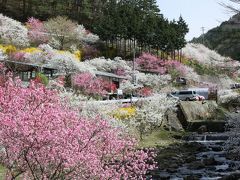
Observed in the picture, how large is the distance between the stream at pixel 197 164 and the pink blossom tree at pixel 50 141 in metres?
12.7

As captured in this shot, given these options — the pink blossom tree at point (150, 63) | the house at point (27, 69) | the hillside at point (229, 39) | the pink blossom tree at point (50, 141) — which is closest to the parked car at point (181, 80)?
the pink blossom tree at point (150, 63)

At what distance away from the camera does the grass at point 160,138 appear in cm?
3641

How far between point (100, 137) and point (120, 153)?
1434mm

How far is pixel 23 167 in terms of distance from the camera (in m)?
12.9

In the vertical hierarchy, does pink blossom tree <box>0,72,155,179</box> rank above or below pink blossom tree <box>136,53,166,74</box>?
above

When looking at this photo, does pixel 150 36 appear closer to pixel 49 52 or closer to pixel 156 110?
pixel 49 52

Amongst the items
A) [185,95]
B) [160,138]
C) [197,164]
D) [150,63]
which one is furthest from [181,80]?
[197,164]

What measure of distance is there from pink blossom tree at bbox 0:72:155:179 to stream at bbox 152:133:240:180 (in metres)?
12.7

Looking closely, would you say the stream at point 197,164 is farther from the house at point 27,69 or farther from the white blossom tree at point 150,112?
the house at point 27,69

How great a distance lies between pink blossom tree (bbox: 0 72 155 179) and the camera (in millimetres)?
11414

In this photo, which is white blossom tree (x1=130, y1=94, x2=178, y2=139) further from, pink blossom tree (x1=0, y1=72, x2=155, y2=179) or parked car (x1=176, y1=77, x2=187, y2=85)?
parked car (x1=176, y1=77, x2=187, y2=85)

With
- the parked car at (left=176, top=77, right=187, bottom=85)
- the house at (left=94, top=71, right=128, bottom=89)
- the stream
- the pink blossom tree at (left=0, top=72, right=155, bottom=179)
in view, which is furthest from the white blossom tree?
the parked car at (left=176, top=77, right=187, bottom=85)

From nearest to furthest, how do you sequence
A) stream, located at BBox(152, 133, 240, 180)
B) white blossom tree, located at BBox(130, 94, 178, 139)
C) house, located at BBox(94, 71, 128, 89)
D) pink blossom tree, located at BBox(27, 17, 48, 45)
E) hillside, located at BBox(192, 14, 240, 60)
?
hillside, located at BBox(192, 14, 240, 60) < stream, located at BBox(152, 133, 240, 180) < white blossom tree, located at BBox(130, 94, 178, 139) < house, located at BBox(94, 71, 128, 89) < pink blossom tree, located at BBox(27, 17, 48, 45)

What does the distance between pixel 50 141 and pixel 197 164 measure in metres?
19.8
